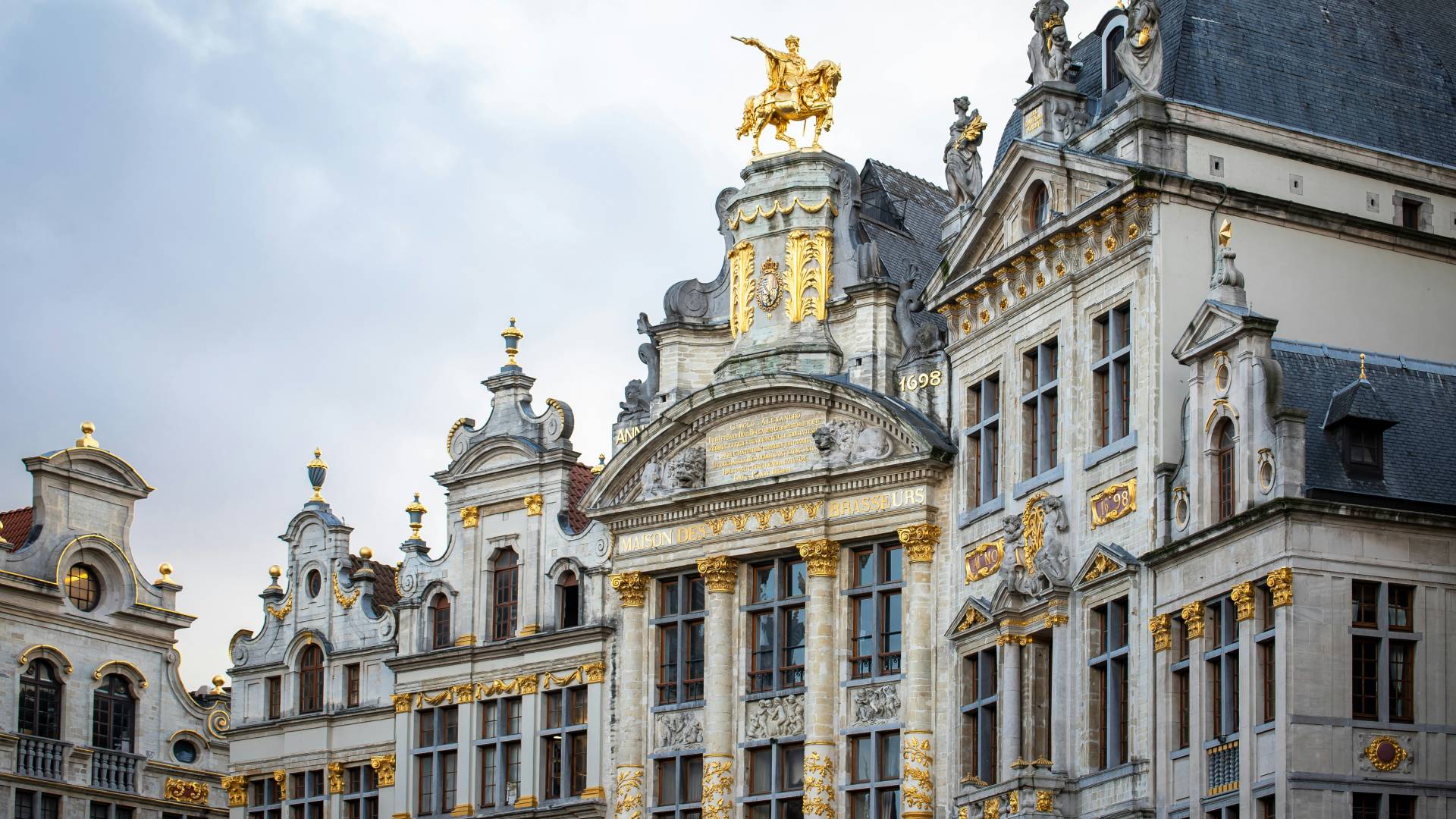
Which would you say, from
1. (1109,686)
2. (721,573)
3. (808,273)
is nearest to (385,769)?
(721,573)

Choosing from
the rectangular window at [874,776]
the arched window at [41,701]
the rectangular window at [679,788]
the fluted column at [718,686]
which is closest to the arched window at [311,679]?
the arched window at [41,701]

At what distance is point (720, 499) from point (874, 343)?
3506 mm

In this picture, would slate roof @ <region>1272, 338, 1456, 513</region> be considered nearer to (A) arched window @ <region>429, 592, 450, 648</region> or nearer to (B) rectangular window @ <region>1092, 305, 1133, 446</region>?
(B) rectangular window @ <region>1092, 305, 1133, 446</region>

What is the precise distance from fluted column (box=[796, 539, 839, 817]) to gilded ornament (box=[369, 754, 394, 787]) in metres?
8.90

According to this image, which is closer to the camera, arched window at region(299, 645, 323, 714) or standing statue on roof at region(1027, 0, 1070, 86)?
standing statue on roof at region(1027, 0, 1070, 86)

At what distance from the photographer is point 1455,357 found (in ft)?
137

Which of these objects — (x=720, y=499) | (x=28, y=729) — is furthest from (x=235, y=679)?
(x=720, y=499)

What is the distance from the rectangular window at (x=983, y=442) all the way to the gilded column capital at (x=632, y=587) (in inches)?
253

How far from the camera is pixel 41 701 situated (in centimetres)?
5297

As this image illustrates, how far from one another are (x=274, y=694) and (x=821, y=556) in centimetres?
1255

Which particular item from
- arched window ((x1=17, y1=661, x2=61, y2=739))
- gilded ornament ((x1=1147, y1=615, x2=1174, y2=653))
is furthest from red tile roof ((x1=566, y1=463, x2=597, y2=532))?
gilded ornament ((x1=1147, y1=615, x2=1174, y2=653))

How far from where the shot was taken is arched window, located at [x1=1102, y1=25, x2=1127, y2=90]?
141ft

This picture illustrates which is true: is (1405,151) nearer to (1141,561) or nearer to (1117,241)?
(1117,241)

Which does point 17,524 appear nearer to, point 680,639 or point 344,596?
point 344,596
